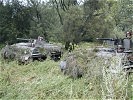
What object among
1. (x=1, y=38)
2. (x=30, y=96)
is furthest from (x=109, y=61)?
(x=1, y=38)

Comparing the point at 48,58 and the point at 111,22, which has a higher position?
the point at 111,22

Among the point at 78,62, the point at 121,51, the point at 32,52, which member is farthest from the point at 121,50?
the point at 32,52

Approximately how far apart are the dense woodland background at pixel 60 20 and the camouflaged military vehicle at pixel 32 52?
6128 millimetres

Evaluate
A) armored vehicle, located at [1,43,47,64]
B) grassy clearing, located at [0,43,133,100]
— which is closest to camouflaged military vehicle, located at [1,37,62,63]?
armored vehicle, located at [1,43,47,64]

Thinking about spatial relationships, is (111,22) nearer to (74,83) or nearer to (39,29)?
(39,29)

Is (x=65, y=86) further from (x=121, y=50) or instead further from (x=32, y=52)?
(x=32, y=52)

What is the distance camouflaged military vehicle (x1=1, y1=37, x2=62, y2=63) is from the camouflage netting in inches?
161

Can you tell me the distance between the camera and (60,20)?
2848 centimetres

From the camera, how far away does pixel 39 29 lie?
1094 inches

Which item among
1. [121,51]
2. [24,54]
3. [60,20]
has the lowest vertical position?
[24,54]

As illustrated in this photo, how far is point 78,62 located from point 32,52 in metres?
4.89

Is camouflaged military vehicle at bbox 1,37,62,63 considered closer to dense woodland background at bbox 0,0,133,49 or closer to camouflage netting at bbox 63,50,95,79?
camouflage netting at bbox 63,50,95,79

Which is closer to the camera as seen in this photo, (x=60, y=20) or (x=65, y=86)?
(x=65, y=86)

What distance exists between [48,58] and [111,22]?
449 inches
